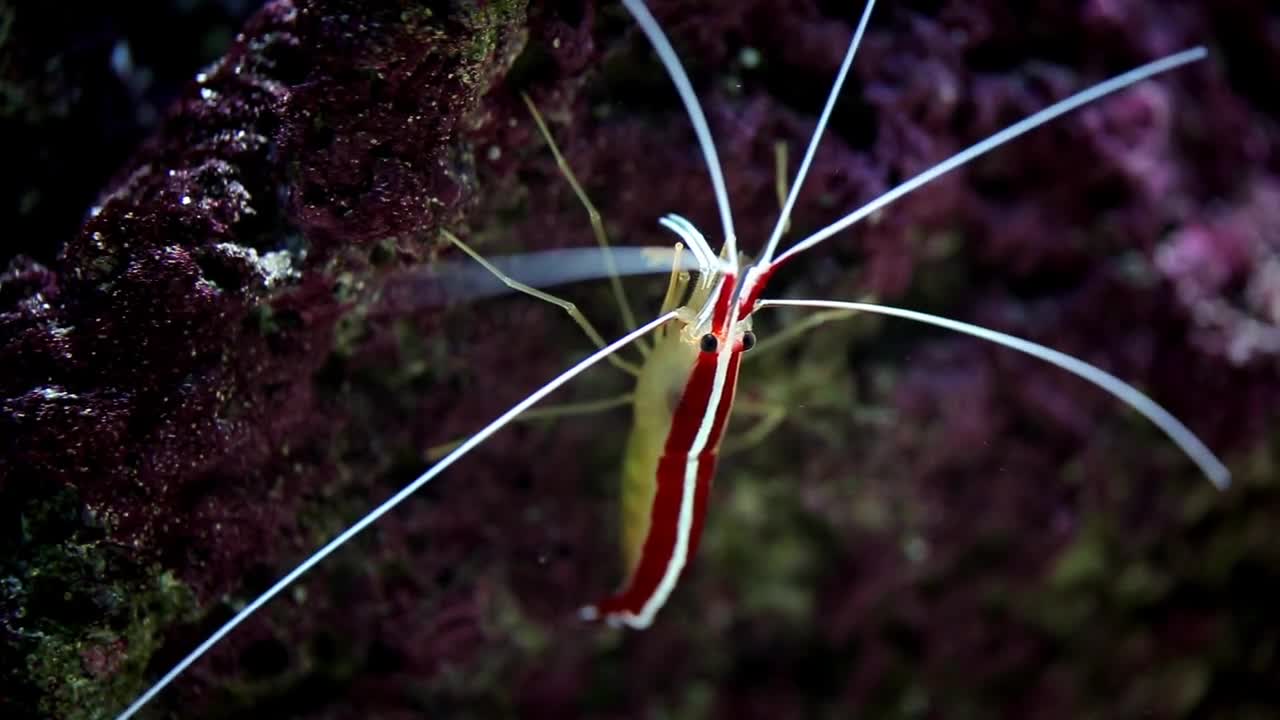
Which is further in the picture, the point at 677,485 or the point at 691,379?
the point at 677,485

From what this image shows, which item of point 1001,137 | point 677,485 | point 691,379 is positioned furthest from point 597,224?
point 1001,137

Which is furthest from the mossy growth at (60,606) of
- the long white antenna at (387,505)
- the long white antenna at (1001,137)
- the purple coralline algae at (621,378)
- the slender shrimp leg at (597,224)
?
the long white antenna at (1001,137)

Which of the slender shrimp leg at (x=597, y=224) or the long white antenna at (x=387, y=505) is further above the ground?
the slender shrimp leg at (x=597, y=224)

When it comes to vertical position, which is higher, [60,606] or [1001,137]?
[1001,137]

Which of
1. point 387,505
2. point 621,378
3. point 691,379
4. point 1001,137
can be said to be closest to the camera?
point 387,505

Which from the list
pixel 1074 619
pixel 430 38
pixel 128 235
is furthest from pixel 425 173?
pixel 1074 619

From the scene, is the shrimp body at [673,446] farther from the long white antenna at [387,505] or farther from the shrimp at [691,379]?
the long white antenna at [387,505]

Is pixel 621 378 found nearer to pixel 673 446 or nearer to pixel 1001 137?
pixel 673 446
